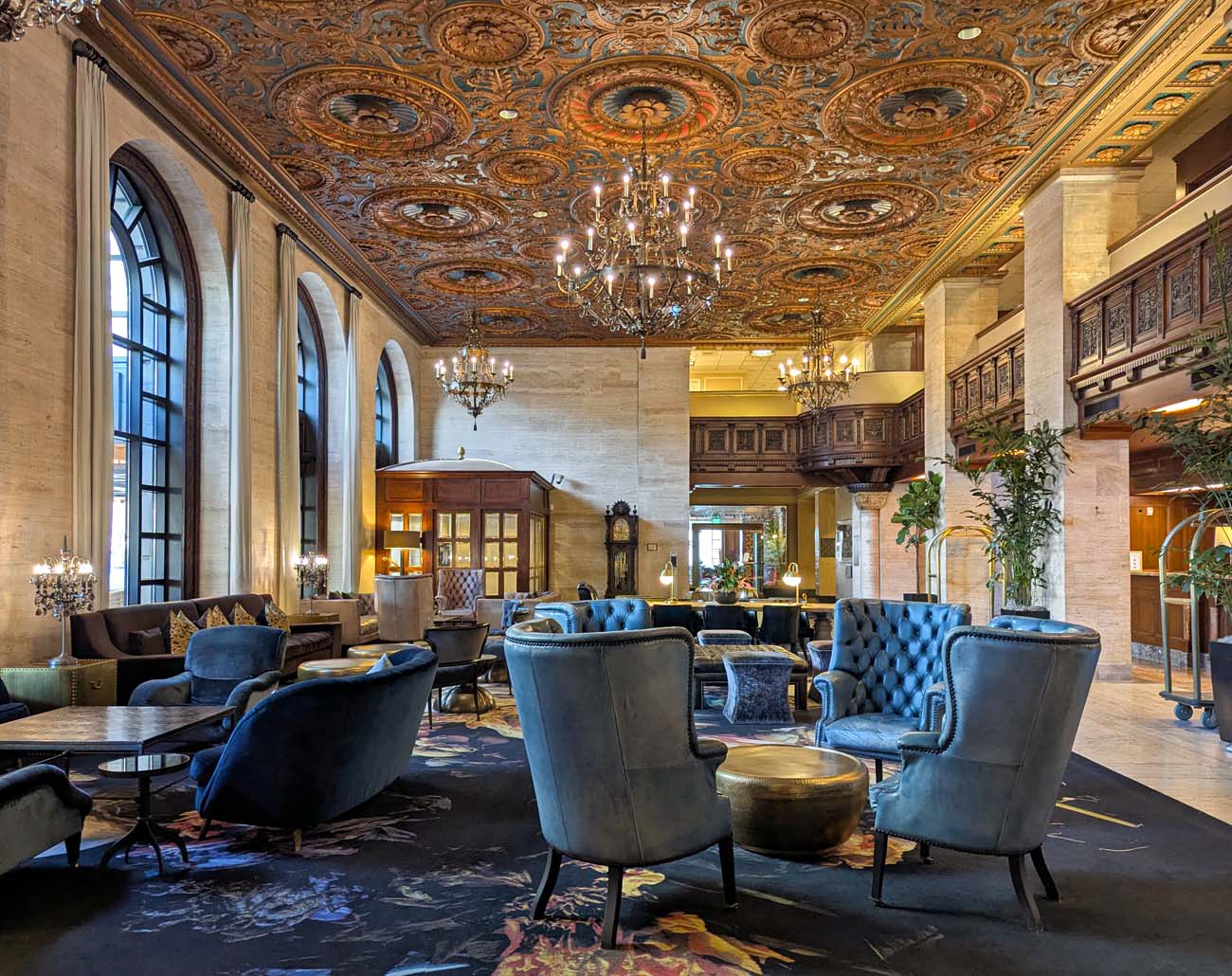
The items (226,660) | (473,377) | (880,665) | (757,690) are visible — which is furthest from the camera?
(473,377)

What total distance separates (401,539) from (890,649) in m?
10.6

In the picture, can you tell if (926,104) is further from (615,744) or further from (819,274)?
(615,744)

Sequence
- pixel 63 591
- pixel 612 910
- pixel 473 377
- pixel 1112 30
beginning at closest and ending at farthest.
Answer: pixel 612 910, pixel 63 591, pixel 1112 30, pixel 473 377

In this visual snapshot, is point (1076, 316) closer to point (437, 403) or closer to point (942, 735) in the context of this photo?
point (942, 735)

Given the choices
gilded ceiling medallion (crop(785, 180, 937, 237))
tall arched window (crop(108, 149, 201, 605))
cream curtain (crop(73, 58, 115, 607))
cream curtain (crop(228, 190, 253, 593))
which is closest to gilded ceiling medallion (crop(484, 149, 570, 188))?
cream curtain (crop(228, 190, 253, 593))

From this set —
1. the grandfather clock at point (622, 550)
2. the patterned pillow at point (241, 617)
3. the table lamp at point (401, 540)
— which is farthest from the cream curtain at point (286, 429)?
the grandfather clock at point (622, 550)

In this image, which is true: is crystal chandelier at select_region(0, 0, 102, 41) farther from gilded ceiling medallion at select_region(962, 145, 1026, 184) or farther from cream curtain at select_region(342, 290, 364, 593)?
cream curtain at select_region(342, 290, 364, 593)

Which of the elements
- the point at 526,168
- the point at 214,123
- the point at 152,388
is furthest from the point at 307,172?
the point at 152,388

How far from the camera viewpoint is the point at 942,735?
350cm

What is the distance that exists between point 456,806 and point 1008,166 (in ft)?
27.6

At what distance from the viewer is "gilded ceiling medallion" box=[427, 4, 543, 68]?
6508mm

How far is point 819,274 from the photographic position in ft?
43.8

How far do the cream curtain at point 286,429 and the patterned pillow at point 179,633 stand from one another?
2.78m

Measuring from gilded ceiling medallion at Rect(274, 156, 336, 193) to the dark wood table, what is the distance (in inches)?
246
